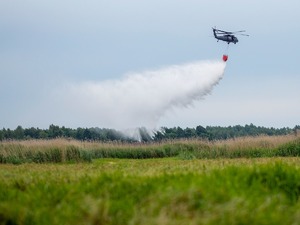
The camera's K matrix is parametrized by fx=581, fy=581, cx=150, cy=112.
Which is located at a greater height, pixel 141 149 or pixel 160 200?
pixel 160 200

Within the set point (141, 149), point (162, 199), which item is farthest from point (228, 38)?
point (162, 199)

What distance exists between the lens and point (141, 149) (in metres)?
34.8

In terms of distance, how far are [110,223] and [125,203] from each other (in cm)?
74

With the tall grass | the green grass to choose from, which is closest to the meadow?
the green grass

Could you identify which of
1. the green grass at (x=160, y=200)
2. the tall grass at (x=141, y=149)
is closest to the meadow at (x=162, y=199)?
the green grass at (x=160, y=200)

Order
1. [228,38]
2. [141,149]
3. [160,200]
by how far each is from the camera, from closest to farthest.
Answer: [160,200]
[141,149]
[228,38]

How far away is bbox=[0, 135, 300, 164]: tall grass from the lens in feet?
86.1

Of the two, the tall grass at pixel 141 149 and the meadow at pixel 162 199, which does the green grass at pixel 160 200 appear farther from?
the tall grass at pixel 141 149

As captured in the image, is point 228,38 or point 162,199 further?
point 228,38

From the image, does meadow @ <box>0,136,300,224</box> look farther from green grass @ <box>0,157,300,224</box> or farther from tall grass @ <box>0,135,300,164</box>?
tall grass @ <box>0,135,300,164</box>

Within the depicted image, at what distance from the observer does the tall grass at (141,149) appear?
26234 mm

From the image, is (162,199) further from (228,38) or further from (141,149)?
(228,38)

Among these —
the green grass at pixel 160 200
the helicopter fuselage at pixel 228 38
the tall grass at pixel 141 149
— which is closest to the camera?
the green grass at pixel 160 200

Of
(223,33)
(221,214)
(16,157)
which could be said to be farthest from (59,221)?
(223,33)
